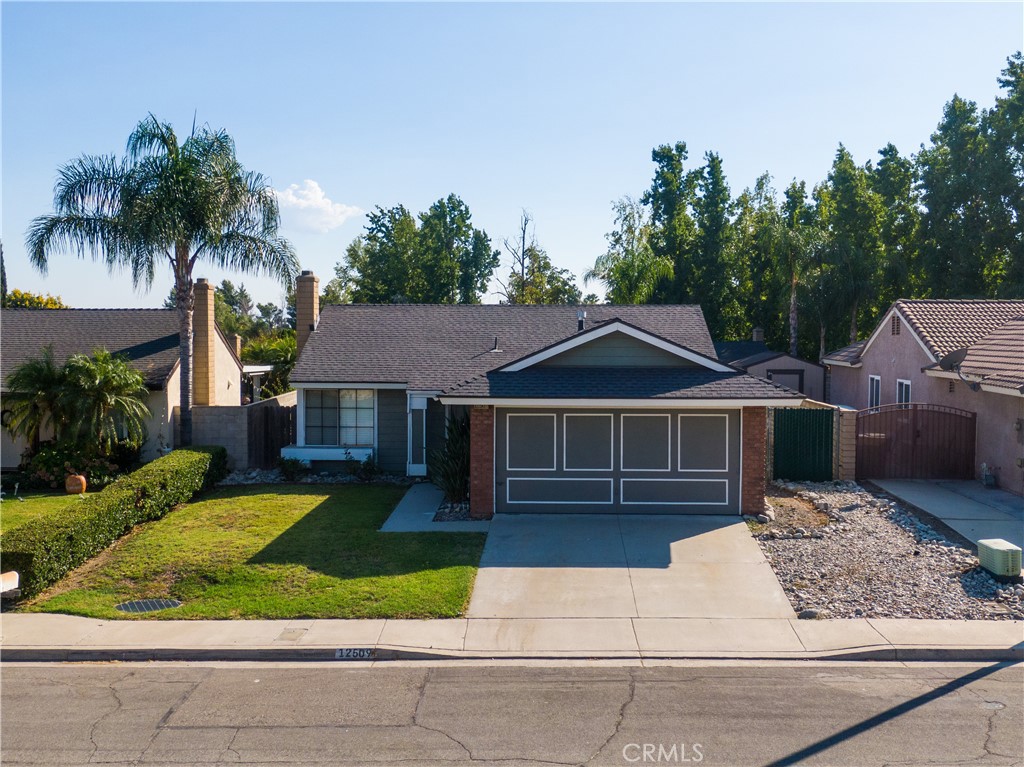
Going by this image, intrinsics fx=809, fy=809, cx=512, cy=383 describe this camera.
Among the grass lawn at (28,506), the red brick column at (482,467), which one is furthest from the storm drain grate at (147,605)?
the red brick column at (482,467)

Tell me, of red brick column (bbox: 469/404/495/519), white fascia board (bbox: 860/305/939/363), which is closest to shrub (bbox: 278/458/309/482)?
red brick column (bbox: 469/404/495/519)

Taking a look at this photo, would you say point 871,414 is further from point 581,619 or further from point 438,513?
point 581,619

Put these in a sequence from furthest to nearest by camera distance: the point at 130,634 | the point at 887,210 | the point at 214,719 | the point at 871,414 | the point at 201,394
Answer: the point at 887,210, the point at 201,394, the point at 871,414, the point at 130,634, the point at 214,719

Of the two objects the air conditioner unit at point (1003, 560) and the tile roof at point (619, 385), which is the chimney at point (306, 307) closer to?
the tile roof at point (619, 385)

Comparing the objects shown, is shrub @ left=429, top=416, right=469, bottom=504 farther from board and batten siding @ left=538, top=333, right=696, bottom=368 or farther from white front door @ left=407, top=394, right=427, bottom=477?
white front door @ left=407, top=394, right=427, bottom=477

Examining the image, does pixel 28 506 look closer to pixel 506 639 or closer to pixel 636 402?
pixel 506 639

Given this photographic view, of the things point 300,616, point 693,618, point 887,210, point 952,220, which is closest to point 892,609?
→ point 693,618

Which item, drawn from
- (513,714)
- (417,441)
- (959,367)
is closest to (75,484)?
(417,441)
